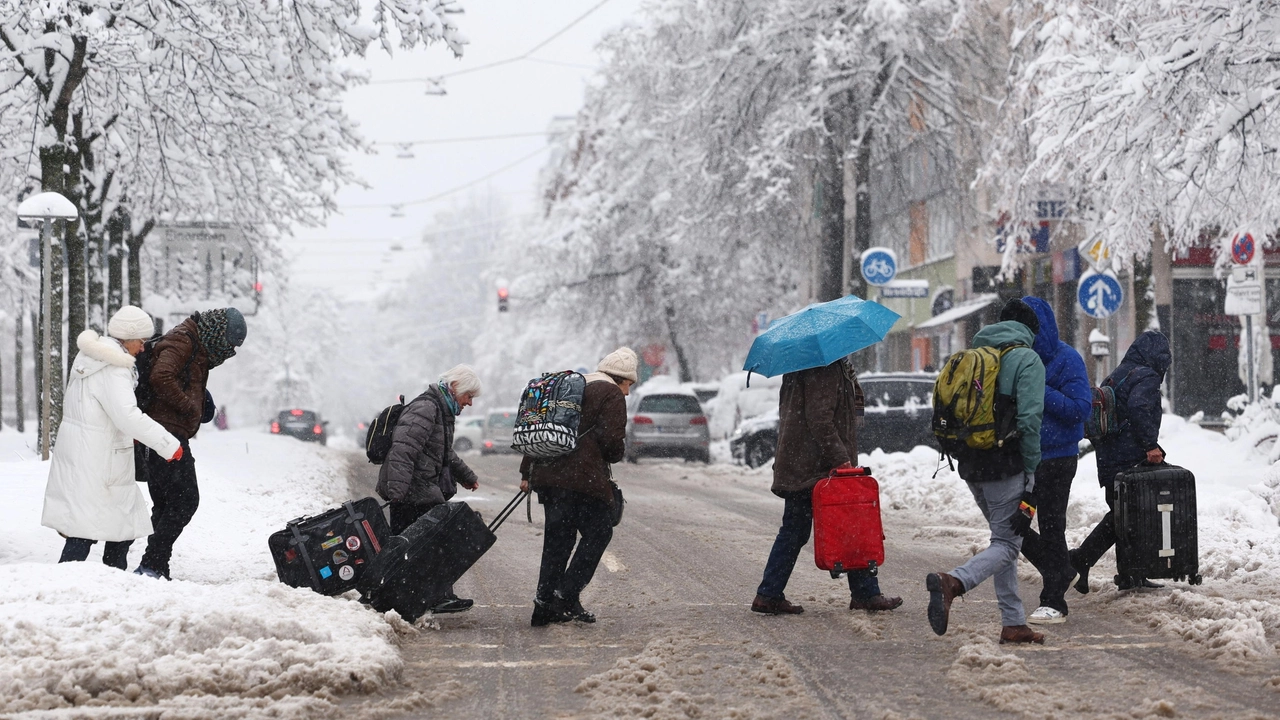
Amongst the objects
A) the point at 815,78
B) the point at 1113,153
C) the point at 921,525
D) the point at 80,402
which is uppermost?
the point at 815,78

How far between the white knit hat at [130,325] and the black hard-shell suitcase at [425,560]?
77.3 inches

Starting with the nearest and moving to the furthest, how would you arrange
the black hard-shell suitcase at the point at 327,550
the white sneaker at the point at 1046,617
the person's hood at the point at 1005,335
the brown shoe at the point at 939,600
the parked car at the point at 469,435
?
the brown shoe at the point at 939,600, the person's hood at the point at 1005,335, the white sneaker at the point at 1046,617, the black hard-shell suitcase at the point at 327,550, the parked car at the point at 469,435

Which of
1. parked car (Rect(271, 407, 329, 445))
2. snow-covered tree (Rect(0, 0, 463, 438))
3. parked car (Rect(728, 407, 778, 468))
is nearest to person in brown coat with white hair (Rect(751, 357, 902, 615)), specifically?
snow-covered tree (Rect(0, 0, 463, 438))

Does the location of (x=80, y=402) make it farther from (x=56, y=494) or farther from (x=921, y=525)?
(x=921, y=525)

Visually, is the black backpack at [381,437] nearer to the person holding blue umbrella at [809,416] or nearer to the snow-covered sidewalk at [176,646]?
the snow-covered sidewalk at [176,646]

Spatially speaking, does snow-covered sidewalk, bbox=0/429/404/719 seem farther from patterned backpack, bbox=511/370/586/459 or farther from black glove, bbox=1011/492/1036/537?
black glove, bbox=1011/492/1036/537

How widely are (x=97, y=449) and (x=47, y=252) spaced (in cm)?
746

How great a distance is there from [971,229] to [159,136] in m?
17.1

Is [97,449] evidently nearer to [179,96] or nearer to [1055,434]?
[1055,434]

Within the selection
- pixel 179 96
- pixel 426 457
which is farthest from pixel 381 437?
pixel 179 96

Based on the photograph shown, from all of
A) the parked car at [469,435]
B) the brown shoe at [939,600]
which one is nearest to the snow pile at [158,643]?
the brown shoe at [939,600]

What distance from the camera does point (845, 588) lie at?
973cm

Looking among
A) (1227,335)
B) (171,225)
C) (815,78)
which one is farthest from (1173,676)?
(1227,335)

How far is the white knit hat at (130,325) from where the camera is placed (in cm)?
852
